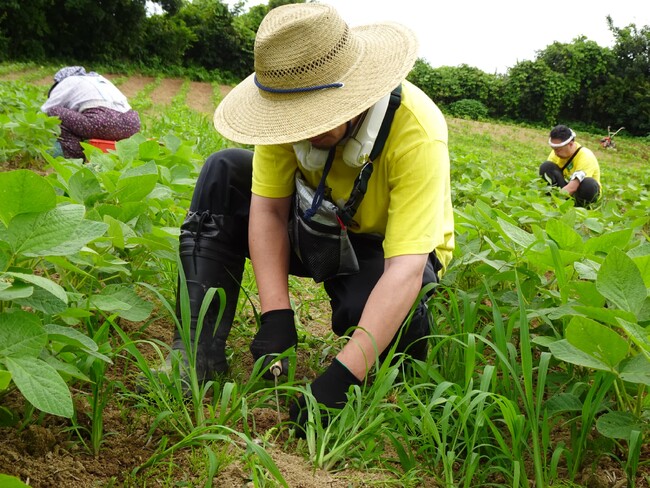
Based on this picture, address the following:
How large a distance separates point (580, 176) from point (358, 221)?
5456 millimetres

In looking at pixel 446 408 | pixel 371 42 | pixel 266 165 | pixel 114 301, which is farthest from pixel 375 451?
pixel 371 42

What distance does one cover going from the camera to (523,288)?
1888 mm

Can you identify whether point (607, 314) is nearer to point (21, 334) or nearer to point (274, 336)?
point (274, 336)

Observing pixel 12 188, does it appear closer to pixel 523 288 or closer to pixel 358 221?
pixel 358 221

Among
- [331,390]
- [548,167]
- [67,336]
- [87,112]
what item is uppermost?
[67,336]

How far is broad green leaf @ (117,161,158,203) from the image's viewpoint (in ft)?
5.49

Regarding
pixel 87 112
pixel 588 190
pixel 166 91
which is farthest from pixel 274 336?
pixel 166 91

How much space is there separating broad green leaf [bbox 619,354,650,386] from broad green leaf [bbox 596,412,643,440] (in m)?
0.13

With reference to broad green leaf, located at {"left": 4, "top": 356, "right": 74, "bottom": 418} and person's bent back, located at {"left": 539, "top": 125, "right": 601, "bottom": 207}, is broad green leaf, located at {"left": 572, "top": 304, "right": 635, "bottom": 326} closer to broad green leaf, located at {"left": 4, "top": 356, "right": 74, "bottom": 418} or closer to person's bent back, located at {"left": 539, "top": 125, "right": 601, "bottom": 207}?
broad green leaf, located at {"left": 4, "top": 356, "right": 74, "bottom": 418}

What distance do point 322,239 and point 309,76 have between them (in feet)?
1.64

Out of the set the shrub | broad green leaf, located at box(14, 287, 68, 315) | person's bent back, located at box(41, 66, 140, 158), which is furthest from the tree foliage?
broad green leaf, located at box(14, 287, 68, 315)

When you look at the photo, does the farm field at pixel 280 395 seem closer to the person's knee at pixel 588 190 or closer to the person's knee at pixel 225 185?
the person's knee at pixel 225 185

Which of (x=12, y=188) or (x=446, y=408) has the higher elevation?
(x=12, y=188)

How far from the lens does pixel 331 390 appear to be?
1.50 meters
